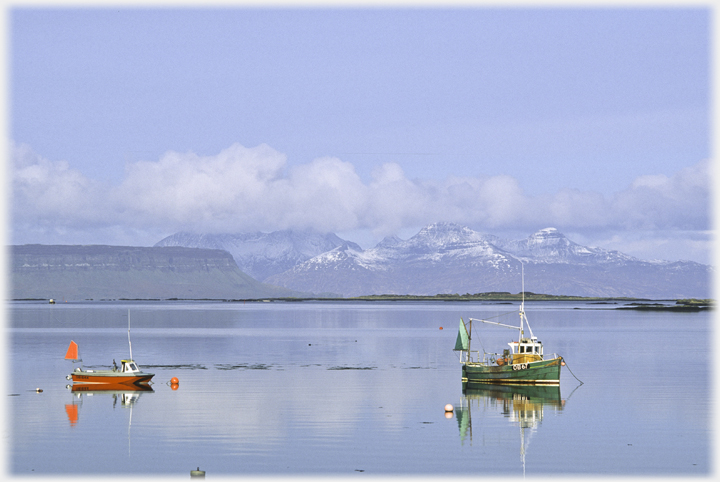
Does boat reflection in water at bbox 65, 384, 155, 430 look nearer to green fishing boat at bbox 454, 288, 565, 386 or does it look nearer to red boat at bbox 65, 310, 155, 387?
red boat at bbox 65, 310, 155, 387

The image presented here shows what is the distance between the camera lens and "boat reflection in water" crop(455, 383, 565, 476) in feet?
183

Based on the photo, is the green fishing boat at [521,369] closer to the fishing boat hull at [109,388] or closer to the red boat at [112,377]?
the fishing boat hull at [109,388]

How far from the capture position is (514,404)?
6631 centimetres

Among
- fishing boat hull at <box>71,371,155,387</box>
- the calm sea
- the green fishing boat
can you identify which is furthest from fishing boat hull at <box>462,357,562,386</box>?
fishing boat hull at <box>71,371,155,387</box>

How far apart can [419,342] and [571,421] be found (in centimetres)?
8241

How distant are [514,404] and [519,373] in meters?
8.09

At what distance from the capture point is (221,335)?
159m

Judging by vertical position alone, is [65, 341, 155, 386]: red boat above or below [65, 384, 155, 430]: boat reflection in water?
above

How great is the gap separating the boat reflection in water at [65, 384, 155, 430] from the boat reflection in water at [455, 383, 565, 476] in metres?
24.7

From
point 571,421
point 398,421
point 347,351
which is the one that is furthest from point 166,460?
point 347,351

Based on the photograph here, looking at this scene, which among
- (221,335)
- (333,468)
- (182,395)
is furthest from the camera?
(221,335)

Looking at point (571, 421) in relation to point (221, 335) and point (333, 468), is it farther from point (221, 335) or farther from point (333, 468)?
point (221, 335)

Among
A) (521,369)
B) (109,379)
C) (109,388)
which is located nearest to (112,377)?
(109,379)

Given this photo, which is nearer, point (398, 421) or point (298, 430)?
point (298, 430)
